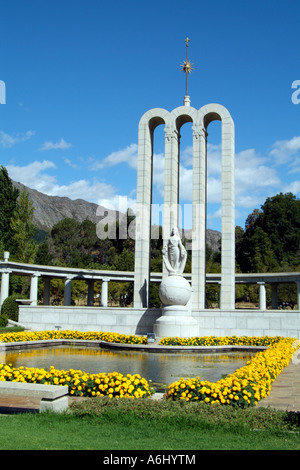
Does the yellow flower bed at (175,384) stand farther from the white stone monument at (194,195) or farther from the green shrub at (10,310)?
the green shrub at (10,310)

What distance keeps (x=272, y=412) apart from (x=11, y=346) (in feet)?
41.5

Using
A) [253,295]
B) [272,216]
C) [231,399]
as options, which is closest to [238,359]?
[231,399]

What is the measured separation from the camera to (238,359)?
15.7 metres

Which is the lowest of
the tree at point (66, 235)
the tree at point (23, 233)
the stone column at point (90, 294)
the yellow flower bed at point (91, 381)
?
the yellow flower bed at point (91, 381)

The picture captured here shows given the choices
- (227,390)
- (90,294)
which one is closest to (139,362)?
(227,390)

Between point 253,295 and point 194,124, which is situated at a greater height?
point 194,124

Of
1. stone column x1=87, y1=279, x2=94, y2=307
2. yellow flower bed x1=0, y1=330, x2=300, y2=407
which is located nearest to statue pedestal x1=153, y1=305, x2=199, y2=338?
yellow flower bed x1=0, y1=330, x2=300, y2=407

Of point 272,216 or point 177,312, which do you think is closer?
point 177,312

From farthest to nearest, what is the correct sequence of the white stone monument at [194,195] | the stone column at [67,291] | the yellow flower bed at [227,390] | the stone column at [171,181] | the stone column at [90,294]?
the stone column at [90,294], the stone column at [67,291], the stone column at [171,181], the white stone monument at [194,195], the yellow flower bed at [227,390]

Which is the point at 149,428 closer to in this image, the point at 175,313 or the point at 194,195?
the point at 175,313

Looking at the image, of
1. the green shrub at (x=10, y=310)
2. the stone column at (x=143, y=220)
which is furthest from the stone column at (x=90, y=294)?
the stone column at (x=143, y=220)

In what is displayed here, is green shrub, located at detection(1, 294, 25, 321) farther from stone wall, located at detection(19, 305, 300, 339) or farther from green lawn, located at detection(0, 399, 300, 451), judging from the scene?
green lawn, located at detection(0, 399, 300, 451)

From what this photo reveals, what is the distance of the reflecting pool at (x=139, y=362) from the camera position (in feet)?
40.1
